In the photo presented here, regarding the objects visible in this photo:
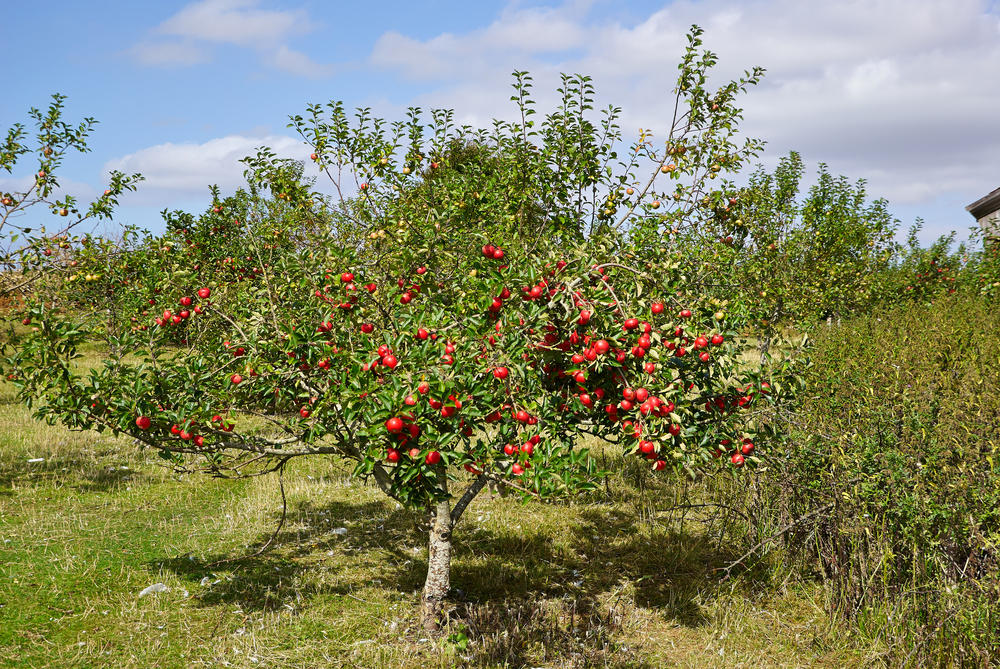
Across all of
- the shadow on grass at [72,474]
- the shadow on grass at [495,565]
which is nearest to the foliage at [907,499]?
the shadow on grass at [495,565]

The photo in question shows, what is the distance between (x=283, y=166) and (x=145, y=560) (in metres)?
4.34

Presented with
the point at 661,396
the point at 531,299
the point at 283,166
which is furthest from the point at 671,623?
the point at 283,166

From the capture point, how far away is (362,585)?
661 centimetres

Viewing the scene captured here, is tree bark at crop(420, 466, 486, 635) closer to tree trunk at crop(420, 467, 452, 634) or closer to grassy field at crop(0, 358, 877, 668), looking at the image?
tree trunk at crop(420, 467, 452, 634)

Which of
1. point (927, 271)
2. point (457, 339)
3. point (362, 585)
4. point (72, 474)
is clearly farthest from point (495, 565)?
point (927, 271)

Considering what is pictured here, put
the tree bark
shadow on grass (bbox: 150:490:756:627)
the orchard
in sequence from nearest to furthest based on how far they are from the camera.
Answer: the orchard < the tree bark < shadow on grass (bbox: 150:490:756:627)

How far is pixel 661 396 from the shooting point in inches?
167

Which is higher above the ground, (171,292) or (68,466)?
(171,292)

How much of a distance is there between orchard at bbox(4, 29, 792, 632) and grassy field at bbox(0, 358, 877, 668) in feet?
2.95

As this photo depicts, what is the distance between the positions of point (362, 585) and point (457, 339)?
3.39 meters

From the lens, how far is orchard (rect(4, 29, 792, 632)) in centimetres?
422

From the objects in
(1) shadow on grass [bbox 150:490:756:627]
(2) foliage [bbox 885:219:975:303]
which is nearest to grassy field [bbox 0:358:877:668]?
(1) shadow on grass [bbox 150:490:756:627]

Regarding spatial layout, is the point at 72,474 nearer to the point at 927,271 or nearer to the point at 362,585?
the point at 362,585

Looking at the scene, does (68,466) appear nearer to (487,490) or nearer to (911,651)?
(487,490)
